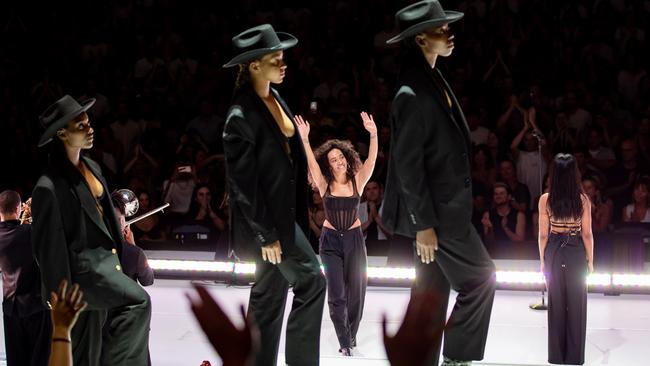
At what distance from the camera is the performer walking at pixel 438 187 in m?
4.25

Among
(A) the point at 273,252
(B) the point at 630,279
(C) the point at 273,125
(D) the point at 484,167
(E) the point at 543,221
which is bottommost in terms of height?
(B) the point at 630,279

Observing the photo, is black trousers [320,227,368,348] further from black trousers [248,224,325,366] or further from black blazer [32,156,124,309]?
black blazer [32,156,124,309]

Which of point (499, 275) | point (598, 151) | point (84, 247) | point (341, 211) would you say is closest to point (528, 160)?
point (598, 151)

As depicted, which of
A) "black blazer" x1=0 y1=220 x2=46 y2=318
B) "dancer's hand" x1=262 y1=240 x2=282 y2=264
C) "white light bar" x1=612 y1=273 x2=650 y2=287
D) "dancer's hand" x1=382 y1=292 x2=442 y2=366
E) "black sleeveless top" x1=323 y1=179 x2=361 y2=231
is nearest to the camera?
"dancer's hand" x1=382 y1=292 x2=442 y2=366

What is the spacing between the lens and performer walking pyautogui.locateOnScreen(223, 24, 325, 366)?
4.39 metres

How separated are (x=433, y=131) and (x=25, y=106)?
8667mm

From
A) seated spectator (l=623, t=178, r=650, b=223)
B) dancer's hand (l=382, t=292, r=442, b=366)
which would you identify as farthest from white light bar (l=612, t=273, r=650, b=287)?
dancer's hand (l=382, t=292, r=442, b=366)

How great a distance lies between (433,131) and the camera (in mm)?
4281

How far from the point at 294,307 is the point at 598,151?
5.81 metres

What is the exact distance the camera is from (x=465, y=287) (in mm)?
4273

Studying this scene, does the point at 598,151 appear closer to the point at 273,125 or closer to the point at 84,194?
the point at 273,125

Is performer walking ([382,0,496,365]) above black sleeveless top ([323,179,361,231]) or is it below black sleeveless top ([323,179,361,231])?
above

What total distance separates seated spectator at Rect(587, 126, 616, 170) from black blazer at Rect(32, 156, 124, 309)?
6003 mm

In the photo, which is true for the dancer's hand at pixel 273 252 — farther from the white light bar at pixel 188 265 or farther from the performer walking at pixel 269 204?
the white light bar at pixel 188 265
